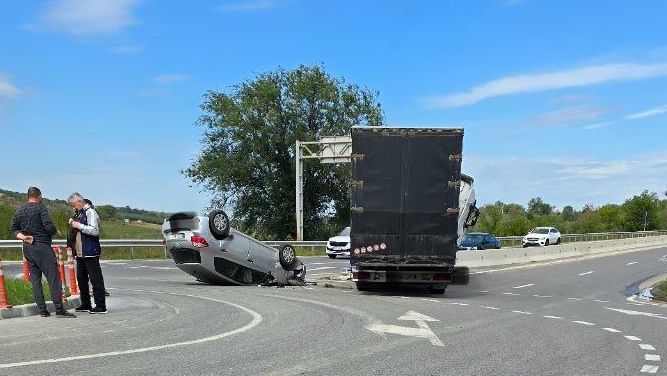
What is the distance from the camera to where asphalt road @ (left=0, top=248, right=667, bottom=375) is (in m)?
7.12

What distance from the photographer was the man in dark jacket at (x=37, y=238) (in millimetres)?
10375

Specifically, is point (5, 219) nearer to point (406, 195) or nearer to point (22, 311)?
point (406, 195)

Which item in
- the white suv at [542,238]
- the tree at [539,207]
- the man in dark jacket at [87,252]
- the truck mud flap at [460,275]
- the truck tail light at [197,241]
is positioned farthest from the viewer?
the tree at [539,207]

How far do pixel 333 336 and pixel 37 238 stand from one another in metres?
4.61

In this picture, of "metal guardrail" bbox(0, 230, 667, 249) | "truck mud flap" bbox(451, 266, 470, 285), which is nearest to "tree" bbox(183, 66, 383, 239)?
"metal guardrail" bbox(0, 230, 667, 249)

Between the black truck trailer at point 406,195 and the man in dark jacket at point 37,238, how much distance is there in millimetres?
7373

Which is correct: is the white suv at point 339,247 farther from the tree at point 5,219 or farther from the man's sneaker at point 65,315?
the man's sneaker at point 65,315

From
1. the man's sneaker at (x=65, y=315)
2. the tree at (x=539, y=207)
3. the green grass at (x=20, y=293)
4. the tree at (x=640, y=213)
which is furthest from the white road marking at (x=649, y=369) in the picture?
the tree at (x=539, y=207)

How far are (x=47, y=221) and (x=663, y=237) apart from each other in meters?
64.0

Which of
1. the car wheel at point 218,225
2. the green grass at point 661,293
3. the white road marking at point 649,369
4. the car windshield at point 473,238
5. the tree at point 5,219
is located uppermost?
the tree at point 5,219

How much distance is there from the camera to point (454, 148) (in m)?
16.3

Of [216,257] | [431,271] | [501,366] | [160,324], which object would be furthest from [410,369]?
[216,257]

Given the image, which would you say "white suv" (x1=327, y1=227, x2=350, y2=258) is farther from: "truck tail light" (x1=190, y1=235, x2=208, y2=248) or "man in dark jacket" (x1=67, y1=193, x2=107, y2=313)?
"man in dark jacket" (x1=67, y1=193, x2=107, y2=313)

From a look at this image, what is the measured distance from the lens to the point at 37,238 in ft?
34.2
